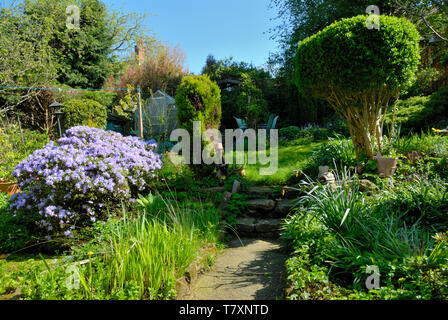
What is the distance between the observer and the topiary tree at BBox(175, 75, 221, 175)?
538 centimetres

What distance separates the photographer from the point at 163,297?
7.70 ft

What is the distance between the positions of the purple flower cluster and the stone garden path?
1.70 metres

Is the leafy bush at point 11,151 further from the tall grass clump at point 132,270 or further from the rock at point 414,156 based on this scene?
the rock at point 414,156

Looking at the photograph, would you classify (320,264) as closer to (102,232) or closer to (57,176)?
(102,232)

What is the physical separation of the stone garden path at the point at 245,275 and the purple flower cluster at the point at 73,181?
170 cm

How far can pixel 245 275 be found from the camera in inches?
117

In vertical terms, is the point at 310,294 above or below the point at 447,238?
below

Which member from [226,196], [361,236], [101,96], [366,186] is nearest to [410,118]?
[366,186]

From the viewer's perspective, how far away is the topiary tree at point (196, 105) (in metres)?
5.38

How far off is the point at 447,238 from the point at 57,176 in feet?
13.5
